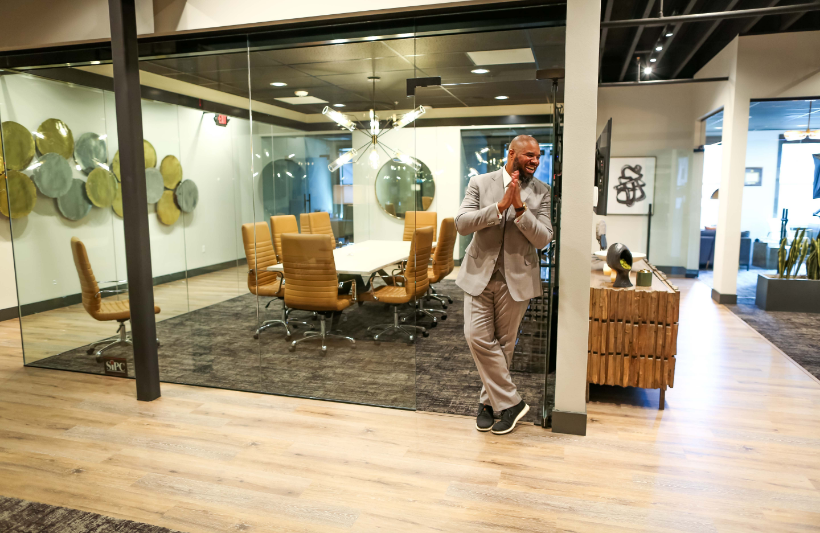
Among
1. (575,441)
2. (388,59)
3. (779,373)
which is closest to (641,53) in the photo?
(779,373)

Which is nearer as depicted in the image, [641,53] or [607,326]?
[607,326]

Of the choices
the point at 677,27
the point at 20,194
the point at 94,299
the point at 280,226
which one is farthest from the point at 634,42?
the point at 20,194

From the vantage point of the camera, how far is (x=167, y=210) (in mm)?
3824

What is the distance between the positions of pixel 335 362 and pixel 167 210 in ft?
5.47

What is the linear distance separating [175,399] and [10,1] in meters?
3.13

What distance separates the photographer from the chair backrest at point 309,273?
3.59 m

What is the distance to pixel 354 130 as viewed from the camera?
3.24m

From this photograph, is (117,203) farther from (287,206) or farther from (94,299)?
(287,206)

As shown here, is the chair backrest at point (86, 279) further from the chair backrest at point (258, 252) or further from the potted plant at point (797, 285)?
the potted plant at point (797, 285)

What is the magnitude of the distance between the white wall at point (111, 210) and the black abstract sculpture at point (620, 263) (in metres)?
2.41

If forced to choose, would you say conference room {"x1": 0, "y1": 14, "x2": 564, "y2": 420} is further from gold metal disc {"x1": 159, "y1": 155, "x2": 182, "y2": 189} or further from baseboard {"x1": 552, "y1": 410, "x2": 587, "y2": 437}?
baseboard {"x1": 552, "y1": 410, "x2": 587, "y2": 437}

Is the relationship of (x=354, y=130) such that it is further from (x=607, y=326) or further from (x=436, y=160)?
(x=607, y=326)

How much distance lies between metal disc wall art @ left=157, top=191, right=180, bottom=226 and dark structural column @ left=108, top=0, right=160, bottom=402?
405 mm

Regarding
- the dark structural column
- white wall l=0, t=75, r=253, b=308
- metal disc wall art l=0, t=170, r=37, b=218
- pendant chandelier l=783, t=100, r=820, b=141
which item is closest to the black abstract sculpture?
white wall l=0, t=75, r=253, b=308
